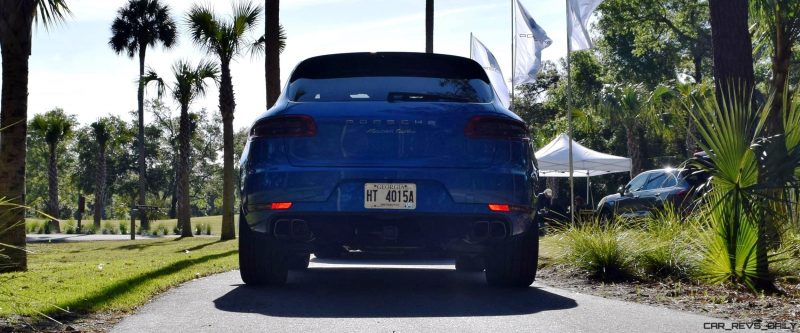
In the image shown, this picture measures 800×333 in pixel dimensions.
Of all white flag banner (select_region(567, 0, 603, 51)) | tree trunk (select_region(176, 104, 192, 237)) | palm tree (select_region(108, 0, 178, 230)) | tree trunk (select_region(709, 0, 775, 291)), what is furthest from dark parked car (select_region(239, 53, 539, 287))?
palm tree (select_region(108, 0, 178, 230))

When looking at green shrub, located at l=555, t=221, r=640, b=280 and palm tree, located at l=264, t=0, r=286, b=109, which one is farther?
palm tree, located at l=264, t=0, r=286, b=109

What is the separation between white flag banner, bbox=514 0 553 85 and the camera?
20859mm

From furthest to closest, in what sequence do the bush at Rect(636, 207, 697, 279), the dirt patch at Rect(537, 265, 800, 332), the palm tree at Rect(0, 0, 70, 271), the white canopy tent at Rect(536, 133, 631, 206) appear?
the white canopy tent at Rect(536, 133, 631, 206)
the palm tree at Rect(0, 0, 70, 271)
the bush at Rect(636, 207, 697, 279)
the dirt patch at Rect(537, 265, 800, 332)

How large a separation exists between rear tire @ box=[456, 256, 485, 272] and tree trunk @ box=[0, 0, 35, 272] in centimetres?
525

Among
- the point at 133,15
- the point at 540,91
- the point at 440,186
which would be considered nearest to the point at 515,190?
the point at 440,186

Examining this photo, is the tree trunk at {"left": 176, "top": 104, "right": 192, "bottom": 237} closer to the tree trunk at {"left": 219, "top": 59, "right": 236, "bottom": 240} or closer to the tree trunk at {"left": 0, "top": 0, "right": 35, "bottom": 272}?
the tree trunk at {"left": 219, "top": 59, "right": 236, "bottom": 240}

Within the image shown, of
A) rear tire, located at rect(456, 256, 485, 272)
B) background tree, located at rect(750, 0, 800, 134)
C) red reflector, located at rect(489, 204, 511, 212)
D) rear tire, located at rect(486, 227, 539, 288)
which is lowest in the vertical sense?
rear tire, located at rect(456, 256, 485, 272)

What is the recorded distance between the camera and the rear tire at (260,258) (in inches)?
279

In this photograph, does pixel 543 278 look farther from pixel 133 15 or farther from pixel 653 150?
pixel 653 150

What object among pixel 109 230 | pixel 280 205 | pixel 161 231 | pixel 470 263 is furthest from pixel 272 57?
pixel 109 230

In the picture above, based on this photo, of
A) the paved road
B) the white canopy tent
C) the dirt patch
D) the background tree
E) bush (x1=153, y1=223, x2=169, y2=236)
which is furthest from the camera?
bush (x1=153, y1=223, x2=169, y2=236)

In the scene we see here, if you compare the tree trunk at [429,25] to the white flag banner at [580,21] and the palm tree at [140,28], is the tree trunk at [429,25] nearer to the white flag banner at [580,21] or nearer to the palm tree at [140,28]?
the white flag banner at [580,21]

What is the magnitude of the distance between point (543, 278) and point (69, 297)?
4528 mm

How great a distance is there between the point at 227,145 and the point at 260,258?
73.6 ft
